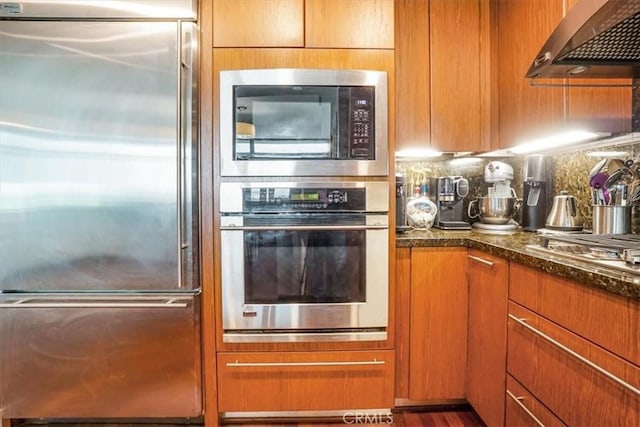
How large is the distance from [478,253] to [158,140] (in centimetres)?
138

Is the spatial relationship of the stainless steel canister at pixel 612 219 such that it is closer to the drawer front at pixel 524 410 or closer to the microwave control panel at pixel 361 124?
the drawer front at pixel 524 410

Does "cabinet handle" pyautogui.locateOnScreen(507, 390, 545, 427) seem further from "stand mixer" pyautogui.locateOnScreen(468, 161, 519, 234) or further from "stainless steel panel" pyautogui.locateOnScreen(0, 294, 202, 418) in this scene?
"stainless steel panel" pyautogui.locateOnScreen(0, 294, 202, 418)

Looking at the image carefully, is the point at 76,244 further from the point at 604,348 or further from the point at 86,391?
the point at 604,348

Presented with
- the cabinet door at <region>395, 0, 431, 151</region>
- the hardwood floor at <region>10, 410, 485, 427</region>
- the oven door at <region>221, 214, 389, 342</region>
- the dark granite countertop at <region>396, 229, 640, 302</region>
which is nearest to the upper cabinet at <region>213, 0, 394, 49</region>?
the cabinet door at <region>395, 0, 431, 151</region>

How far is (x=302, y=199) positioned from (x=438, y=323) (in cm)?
82

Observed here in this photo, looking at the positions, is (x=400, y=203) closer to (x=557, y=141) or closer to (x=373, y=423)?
(x=557, y=141)

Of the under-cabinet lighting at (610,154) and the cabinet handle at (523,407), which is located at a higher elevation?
the under-cabinet lighting at (610,154)

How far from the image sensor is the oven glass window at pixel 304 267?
1.47m

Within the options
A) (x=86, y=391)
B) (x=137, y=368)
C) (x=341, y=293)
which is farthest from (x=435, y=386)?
(x=86, y=391)

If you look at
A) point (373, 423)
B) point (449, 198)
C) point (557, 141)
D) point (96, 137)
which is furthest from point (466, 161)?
point (96, 137)

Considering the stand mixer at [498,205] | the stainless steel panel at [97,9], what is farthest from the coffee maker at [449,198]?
the stainless steel panel at [97,9]

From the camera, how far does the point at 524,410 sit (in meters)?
1.16

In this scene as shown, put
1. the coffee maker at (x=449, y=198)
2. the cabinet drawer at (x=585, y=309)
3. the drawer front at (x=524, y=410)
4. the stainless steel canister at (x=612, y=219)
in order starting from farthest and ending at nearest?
the coffee maker at (x=449, y=198)
the stainless steel canister at (x=612, y=219)
the drawer front at (x=524, y=410)
the cabinet drawer at (x=585, y=309)

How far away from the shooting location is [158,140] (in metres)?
1.38
